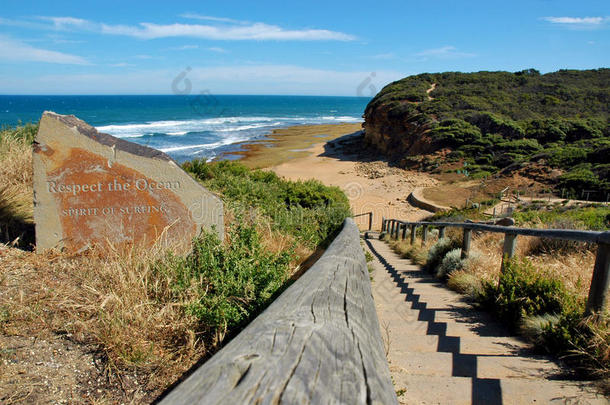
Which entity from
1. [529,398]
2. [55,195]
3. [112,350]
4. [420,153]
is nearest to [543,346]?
[529,398]

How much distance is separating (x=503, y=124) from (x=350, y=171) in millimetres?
→ 14075

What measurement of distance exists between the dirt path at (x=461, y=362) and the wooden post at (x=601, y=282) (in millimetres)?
526

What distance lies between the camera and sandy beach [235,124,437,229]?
2377cm

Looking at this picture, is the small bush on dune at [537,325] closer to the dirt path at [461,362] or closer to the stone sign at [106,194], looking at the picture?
the dirt path at [461,362]

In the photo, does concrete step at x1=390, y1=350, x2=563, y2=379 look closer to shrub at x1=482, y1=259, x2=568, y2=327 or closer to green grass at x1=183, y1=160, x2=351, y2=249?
shrub at x1=482, y1=259, x2=568, y2=327

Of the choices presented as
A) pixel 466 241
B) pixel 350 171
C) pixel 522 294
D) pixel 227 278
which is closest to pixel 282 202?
pixel 466 241

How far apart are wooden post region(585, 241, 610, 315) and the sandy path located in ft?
58.9

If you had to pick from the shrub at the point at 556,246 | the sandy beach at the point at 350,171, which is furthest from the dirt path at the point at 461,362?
the sandy beach at the point at 350,171

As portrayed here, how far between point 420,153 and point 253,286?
34064mm

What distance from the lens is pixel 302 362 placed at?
132 cm

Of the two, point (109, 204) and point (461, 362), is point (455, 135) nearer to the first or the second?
point (109, 204)

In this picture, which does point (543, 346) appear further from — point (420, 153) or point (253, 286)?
point (420, 153)

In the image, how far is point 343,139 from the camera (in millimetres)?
52656

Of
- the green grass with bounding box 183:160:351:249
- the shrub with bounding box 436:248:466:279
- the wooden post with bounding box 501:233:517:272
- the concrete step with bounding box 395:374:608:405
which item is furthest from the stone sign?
the shrub with bounding box 436:248:466:279
